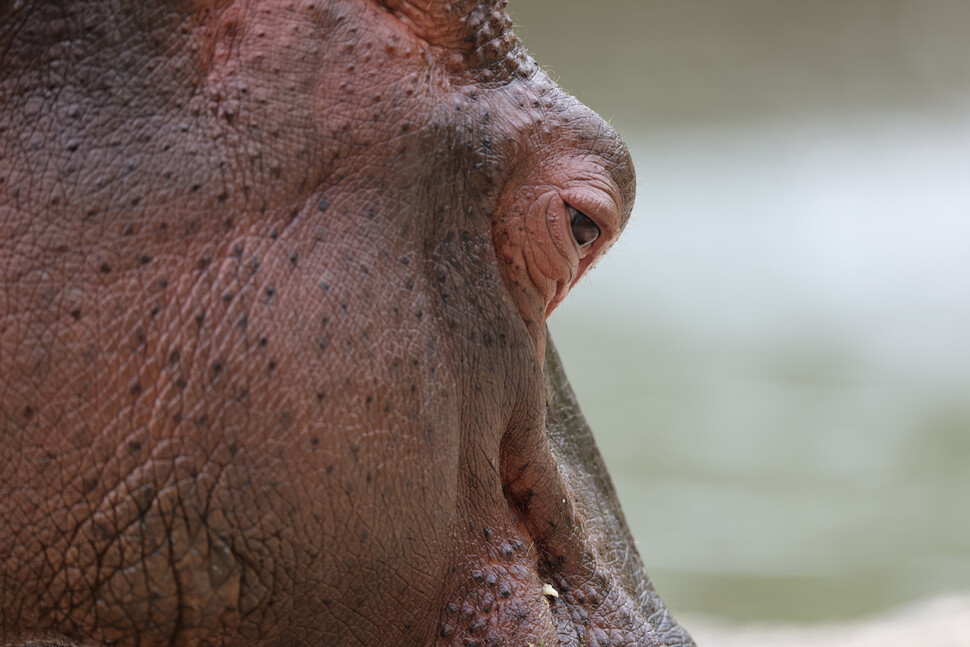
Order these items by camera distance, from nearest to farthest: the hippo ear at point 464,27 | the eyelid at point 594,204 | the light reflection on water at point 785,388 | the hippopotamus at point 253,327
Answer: the hippopotamus at point 253,327 → the hippo ear at point 464,27 → the eyelid at point 594,204 → the light reflection on water at point 785,388

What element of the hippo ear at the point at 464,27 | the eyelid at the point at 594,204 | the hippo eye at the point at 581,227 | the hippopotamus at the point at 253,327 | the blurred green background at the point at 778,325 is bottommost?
the hippopotamus at the point at 253,327

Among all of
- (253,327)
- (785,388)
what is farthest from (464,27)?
(785,388)

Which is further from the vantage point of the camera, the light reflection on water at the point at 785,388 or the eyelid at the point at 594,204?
the light reflection on water at the point at 785,388

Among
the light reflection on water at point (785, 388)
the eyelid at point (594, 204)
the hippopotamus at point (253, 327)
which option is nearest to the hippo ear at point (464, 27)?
the hippopotamus at point (253, 327)

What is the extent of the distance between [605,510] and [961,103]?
22.1 feet

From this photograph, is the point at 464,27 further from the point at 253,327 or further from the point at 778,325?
the point at 778,325

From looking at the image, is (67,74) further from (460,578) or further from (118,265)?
(460,578)

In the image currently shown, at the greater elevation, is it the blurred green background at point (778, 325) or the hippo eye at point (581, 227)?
the blurred green background at point (778, 325)

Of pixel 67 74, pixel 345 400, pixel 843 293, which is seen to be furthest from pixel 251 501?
pixel 843 293

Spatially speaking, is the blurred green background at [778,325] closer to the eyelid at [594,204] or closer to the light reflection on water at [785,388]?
the light reflection on water at [785,388]

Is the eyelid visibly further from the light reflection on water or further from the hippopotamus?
the light reflection on water

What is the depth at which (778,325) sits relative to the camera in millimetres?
6594

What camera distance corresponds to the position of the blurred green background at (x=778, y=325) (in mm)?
5191

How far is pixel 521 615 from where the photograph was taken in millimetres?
1155
